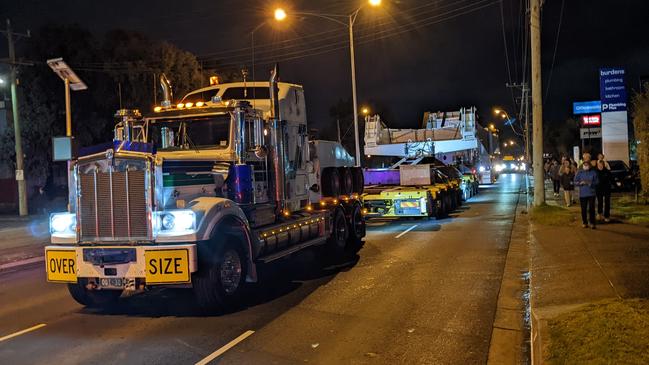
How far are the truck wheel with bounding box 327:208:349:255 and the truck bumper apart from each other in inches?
233

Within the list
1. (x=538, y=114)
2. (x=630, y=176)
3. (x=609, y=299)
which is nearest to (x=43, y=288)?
(x=609, y=299)

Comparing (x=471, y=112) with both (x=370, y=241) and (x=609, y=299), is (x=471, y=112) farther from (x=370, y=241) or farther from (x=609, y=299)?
(x=609, y=299)

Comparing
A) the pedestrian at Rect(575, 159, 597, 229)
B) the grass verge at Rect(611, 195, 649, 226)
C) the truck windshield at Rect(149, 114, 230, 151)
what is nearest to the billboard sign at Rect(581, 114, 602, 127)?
the grass verge at Rect(611, 195, 649, 226)

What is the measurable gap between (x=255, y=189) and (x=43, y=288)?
4.32 meters

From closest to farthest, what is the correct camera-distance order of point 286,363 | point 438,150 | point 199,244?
point 286,363
point 199,244
point 438,150

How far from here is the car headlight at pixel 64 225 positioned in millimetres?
8398

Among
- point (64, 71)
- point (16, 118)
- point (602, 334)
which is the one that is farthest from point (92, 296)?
point (16, 118)

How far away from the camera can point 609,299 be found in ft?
23.8

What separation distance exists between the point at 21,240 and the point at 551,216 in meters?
16.5

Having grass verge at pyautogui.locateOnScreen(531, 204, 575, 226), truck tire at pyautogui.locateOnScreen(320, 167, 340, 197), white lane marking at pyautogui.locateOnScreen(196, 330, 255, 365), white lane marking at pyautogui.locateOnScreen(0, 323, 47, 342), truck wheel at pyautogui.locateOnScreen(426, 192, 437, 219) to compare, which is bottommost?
white lane marking at pyautogui.locateOnScreen(196, 330, 255, 365)

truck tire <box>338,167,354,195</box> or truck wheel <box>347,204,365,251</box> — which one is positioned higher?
truck tire <box>338,167,354,195</box>

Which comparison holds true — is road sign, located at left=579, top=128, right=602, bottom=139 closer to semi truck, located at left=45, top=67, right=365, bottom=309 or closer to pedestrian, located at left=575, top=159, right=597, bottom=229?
pedestrian, located at left=575, top=159, right=597, bottom=229

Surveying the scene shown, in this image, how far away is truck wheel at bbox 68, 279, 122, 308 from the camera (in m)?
8.73

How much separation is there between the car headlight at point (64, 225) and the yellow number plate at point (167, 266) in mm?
Answer: 1385
